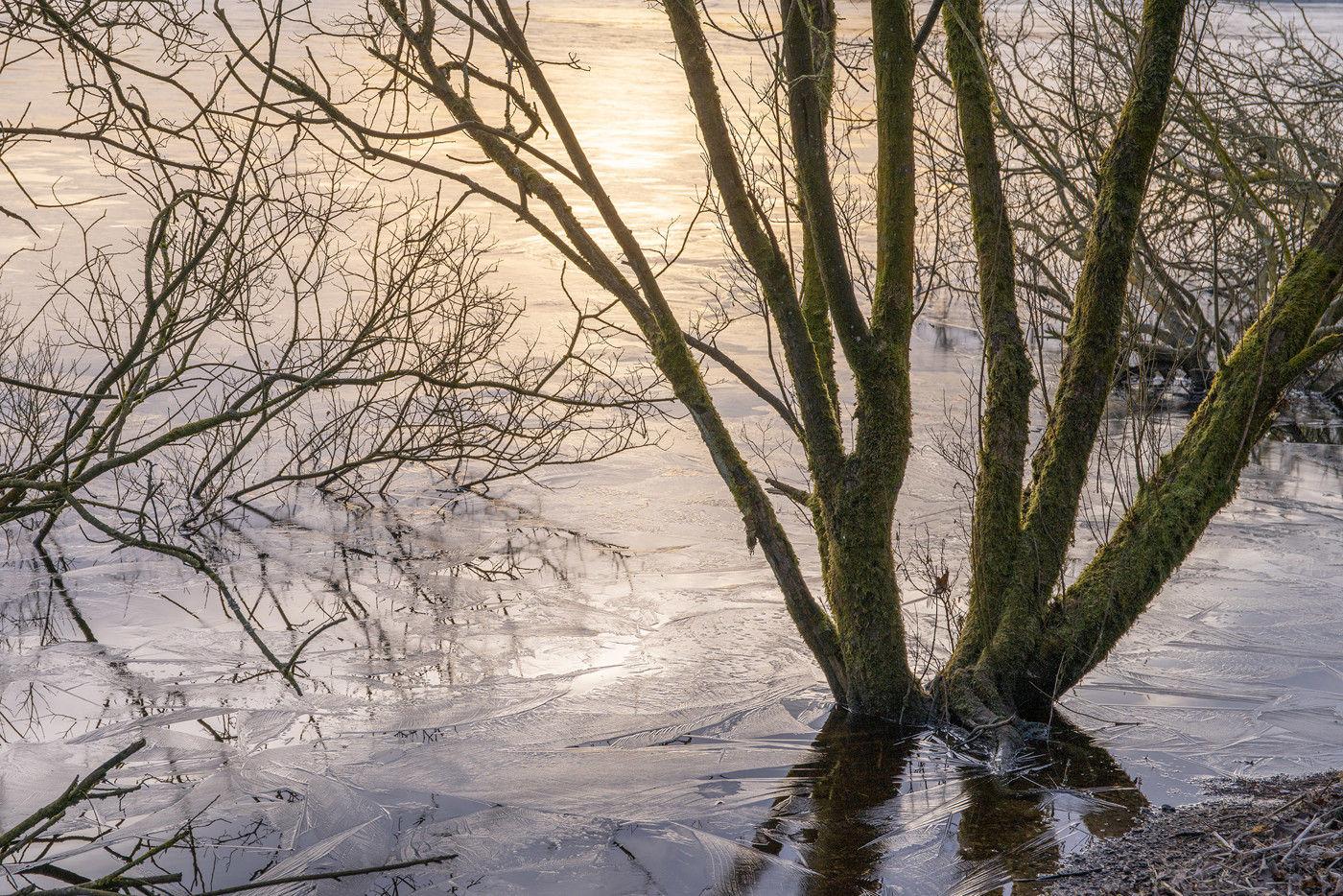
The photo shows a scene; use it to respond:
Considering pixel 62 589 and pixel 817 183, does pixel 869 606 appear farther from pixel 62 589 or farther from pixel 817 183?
pixel 62 589

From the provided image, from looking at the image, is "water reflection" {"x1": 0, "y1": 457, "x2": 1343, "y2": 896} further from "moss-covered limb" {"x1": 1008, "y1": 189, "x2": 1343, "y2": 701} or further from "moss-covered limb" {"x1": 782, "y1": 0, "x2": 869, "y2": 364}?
"moss-covered limb" {"x1": 782, "y1": 0, "x2": 869, "y2": 364}

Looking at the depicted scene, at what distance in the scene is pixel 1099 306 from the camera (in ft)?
16.8

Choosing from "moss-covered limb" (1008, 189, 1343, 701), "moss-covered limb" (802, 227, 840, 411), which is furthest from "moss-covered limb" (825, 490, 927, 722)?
"moss-covered limb" (802, 227, 840, 411)

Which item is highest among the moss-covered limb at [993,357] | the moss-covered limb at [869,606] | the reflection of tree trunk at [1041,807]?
the moss-covered limb at [993,357]

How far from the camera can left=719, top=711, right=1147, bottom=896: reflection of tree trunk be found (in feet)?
14.8

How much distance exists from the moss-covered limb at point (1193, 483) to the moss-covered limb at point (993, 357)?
Result: 384mm

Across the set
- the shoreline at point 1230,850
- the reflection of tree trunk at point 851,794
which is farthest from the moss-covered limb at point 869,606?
the shoreline at point 1230,850

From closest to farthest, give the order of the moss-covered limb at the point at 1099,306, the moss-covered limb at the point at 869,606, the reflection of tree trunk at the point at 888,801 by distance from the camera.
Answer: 1. the reflection of tree trunk at the point at 888,801
2. the moss-covered limb at the point at 1099,306
3. the moss-covered limb at the point at 869,606

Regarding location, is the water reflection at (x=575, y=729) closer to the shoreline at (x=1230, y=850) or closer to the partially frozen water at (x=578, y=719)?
the partially frozen water at (x=578, y=719)

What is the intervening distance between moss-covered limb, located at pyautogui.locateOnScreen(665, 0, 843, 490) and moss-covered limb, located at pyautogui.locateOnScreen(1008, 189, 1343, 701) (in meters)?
1.48

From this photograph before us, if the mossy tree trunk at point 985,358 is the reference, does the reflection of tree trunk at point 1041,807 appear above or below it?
below

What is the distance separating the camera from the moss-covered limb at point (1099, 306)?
4.87 metres

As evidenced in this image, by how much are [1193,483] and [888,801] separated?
2193 millimetres

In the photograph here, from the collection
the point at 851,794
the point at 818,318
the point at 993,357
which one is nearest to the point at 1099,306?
the point at 993,357
